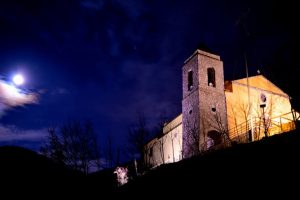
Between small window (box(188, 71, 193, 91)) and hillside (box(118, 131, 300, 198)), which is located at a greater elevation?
small window (box(188, 71, 193, 91))

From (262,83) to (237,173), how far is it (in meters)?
21.7

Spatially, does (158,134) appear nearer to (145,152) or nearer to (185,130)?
(145,152)

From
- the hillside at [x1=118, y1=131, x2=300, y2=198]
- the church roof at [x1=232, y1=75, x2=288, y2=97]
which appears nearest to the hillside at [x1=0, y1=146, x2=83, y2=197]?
the hillside at [x1=118, y1=131, x2=300, y2=198]

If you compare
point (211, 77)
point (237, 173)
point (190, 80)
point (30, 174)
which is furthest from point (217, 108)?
point (30, 174)

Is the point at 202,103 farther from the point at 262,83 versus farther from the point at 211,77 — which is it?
the point at 262,83

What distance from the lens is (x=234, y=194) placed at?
10.5 m

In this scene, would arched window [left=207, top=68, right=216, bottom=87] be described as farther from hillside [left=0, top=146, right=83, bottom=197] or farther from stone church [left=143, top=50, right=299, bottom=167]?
hillside [left=0, top=146, right=83, bottom=197]

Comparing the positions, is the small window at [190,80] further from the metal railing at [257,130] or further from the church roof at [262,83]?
the metal railing at [257,130]

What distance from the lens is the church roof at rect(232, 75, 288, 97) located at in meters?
30.2

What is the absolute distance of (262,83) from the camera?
31.5 m

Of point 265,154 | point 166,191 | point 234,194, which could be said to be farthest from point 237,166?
point 166,191

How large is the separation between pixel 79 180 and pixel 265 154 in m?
11.9

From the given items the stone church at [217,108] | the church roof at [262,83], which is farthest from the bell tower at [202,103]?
the church roof at [262,83]

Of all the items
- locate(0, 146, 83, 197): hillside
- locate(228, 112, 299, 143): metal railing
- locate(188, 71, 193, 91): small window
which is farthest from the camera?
locate(188, 71, 193, 91): small window
